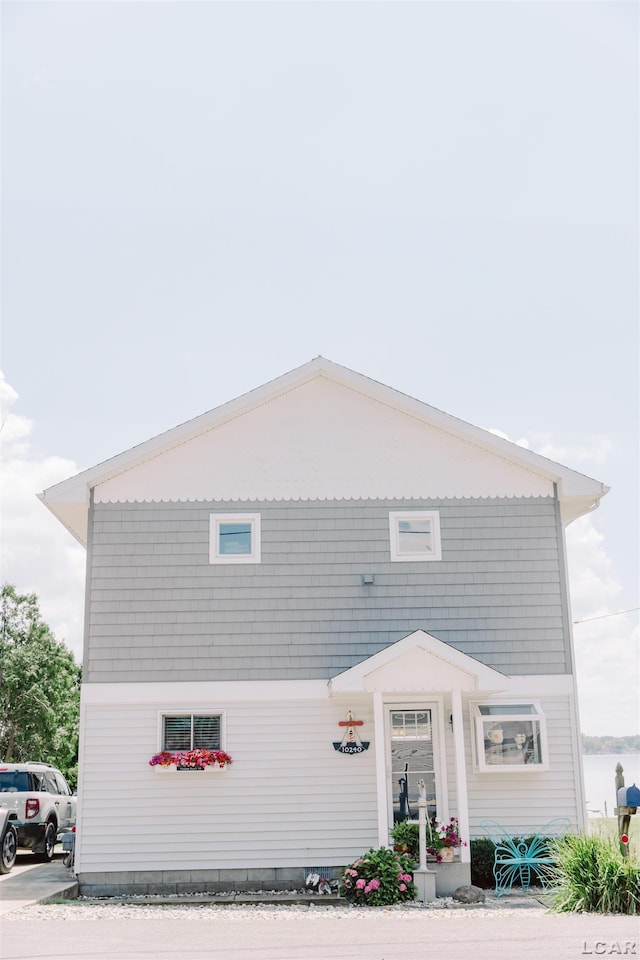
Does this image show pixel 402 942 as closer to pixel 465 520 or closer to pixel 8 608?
pixel 465 520

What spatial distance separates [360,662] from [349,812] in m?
1.95

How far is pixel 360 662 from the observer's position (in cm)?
1314

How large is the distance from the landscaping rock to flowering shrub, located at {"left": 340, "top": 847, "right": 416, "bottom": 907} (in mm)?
534

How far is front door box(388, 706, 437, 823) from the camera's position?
43.2ft

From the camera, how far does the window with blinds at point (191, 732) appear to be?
13.1 metres

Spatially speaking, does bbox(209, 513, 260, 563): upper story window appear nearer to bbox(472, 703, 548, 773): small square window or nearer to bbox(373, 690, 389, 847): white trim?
bbox(373, 690, 389, 847): white trim

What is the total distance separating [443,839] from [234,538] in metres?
4.85

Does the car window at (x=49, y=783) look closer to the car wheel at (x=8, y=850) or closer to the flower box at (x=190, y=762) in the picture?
the car wheel at (x=8, y=850)

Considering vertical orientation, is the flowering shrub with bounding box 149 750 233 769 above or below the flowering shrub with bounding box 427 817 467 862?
above

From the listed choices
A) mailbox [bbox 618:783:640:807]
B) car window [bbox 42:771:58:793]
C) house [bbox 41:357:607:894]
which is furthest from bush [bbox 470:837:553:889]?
car window [bbox 42:771:58:793]

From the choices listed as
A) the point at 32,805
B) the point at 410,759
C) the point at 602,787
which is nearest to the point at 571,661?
the point at 410,759

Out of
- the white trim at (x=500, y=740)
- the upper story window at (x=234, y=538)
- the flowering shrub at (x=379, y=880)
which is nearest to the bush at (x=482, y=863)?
the white trim at (x=500, y=740)

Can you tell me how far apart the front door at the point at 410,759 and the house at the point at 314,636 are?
0.03m

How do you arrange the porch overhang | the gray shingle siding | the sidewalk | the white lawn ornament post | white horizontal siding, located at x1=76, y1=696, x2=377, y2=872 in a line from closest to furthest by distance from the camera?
1. the sidewalk
2. the white lawn ornament post
3. the porch overhang
4. white horizontal siding, located at x1=76, y1=696, x2=377, y2=872
5. the gray shingle siding
